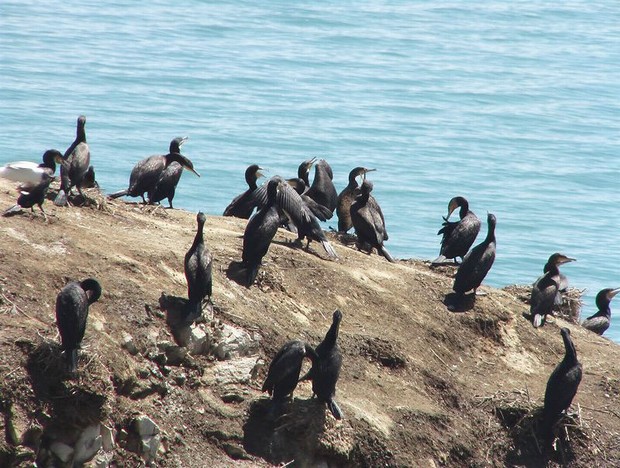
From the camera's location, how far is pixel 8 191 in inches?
472

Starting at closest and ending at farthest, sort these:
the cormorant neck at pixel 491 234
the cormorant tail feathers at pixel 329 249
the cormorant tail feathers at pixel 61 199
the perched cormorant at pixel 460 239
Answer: the cormorant tail feathers at pixel 61 199 → the cormorant tail feathers at pixel 329 249 → the cormorant neck at pixel 491 234 → the perched cormorant at pixel 460 239

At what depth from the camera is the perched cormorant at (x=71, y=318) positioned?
8797 mm

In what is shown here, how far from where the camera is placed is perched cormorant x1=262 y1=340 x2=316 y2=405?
9.77m

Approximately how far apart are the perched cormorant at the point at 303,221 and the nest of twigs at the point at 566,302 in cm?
270

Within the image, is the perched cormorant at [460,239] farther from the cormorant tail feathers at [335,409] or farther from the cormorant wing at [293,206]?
the cormorant tail feathers at [335,409]

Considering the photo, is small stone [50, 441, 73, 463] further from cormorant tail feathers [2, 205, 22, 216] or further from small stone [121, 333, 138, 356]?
cormorant tail feathers [2, 205, 22, 216]

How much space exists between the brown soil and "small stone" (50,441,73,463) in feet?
0.50

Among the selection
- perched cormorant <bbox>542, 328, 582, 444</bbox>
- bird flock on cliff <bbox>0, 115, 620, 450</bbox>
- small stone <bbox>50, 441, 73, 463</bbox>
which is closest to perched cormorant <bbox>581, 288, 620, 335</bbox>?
bird flock on cliff <bbox>0, 115, 620, 450</bbox>

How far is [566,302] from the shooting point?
577 inches

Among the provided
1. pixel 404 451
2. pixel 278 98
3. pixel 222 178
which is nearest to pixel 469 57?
pixel 278 98

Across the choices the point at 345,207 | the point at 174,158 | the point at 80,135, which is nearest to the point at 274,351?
the point at 80,135

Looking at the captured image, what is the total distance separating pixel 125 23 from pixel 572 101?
656 inches

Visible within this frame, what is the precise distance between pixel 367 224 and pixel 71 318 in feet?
19.3

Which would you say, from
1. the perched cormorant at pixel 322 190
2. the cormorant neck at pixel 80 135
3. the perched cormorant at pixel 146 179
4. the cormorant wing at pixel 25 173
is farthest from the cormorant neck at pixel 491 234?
the cormorant wing at pixel 25 173
